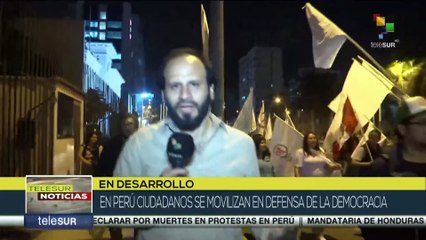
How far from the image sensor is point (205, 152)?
278 cm

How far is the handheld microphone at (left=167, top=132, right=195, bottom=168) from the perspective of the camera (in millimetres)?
2744

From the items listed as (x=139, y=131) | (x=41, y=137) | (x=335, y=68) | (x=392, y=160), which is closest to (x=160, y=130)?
(x=139, y=131)

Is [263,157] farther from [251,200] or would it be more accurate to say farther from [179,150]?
[179,150]

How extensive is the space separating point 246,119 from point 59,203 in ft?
3.57

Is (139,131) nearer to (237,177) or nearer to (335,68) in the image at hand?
(237,177)

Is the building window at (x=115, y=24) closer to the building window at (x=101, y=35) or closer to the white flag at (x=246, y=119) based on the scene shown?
the building window at (x=101, y=35)

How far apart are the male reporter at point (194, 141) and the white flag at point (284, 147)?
116 mm

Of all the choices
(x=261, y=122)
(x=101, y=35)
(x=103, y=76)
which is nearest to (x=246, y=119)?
(x=261, y=122)

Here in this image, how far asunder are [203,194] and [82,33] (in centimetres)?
105

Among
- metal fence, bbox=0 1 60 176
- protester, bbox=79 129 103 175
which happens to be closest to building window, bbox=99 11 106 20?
metal fence, bbox=0 1 60 176

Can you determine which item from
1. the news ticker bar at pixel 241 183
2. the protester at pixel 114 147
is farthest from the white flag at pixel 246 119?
the protester at pixel 114 147

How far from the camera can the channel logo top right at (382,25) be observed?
9.24ft

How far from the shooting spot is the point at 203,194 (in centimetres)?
275

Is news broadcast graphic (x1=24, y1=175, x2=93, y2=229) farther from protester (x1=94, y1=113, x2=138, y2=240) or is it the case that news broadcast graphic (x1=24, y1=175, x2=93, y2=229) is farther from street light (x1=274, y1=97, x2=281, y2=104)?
street light (x1=274, y1=97, x2=281, y2=104)
